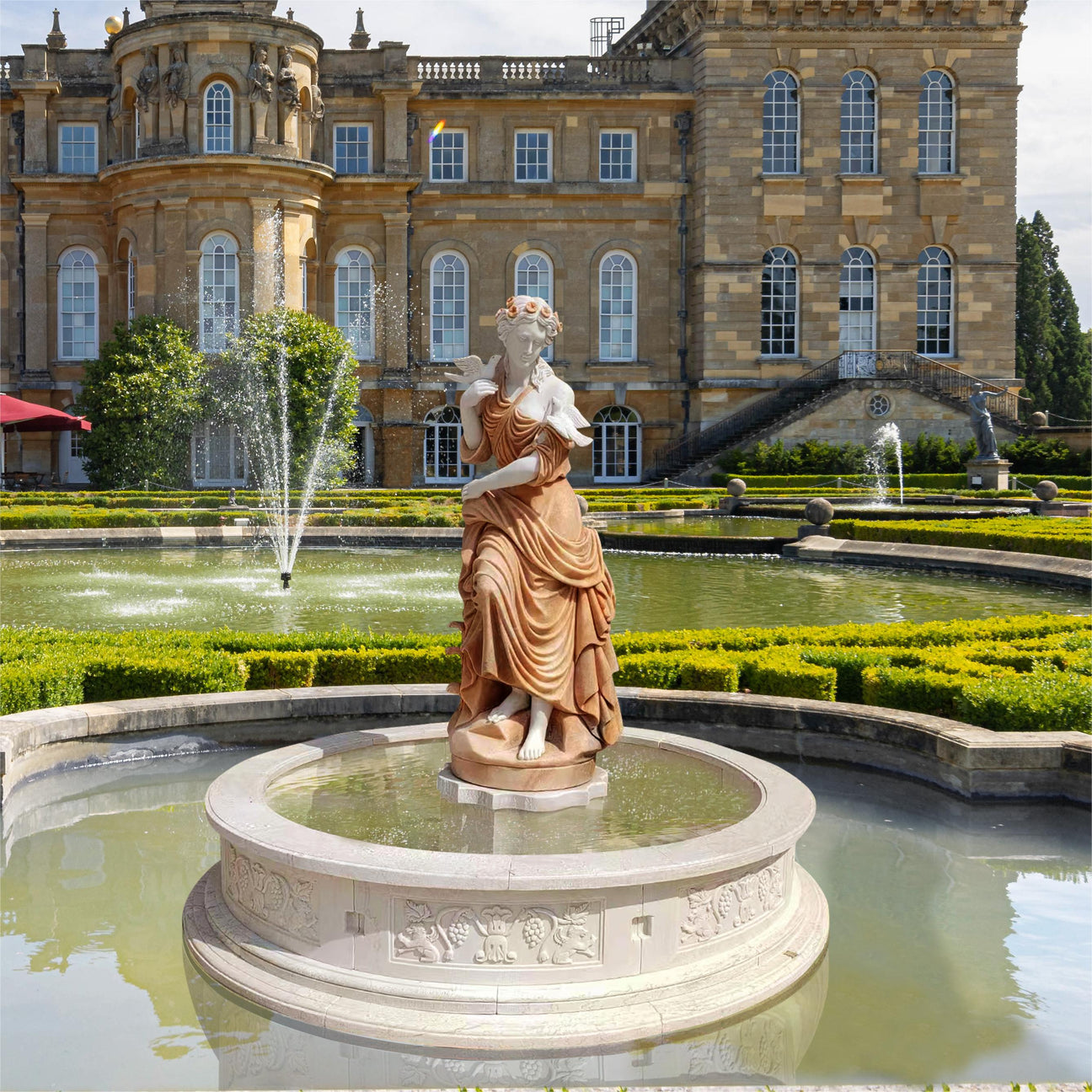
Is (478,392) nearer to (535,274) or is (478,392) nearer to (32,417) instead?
(32,417)

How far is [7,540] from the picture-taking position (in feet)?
63.8

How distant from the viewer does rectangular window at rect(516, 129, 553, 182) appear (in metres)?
36.2

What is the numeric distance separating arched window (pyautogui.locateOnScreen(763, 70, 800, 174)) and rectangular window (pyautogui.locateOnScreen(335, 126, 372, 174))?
37.3ft

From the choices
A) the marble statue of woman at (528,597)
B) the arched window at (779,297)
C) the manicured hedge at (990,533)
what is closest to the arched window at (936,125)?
the arched window at (779,297)

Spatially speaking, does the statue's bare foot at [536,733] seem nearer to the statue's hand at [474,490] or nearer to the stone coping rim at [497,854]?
the stone coping rim at [497,854]

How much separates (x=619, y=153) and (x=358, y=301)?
8.75 m

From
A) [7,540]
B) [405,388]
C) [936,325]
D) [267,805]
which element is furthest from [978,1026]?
[936,325]

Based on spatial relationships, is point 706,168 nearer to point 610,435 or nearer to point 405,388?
point 610,435

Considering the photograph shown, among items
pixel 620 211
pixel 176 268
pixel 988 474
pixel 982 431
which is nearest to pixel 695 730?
pixel 982 431

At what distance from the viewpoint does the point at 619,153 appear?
3638cm

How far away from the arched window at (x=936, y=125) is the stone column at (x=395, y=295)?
1500 cm

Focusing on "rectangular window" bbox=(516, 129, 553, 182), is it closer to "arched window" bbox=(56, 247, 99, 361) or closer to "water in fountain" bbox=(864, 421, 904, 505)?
"water in fountain" bbox=(864, 421, 904, 505)

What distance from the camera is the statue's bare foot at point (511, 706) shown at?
5570mm

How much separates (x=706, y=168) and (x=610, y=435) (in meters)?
8.01
